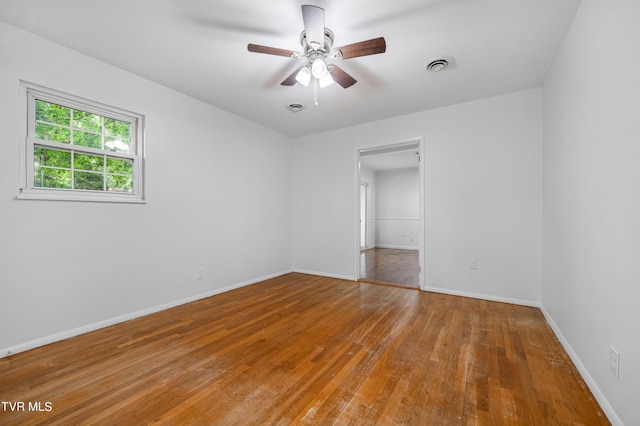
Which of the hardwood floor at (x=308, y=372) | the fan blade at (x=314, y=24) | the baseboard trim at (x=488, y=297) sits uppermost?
the fan blade at (x=314, y=24)

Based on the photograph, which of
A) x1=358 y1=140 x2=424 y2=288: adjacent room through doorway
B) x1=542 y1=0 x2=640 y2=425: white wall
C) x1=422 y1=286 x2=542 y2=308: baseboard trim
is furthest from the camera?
Answer: x1=358 y1=140 x2=424 y2=288: adjacent room through doorway

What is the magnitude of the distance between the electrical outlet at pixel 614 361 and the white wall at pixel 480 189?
6.42 ft

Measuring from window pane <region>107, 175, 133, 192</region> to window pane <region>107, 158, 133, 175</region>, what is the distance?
0.05m

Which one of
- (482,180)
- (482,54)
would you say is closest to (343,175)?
(482,180)

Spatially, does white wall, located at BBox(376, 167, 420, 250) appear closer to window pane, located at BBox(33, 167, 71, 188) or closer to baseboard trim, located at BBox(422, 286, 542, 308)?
baseboard trim, located at BBox(422, 286, 542, 308)

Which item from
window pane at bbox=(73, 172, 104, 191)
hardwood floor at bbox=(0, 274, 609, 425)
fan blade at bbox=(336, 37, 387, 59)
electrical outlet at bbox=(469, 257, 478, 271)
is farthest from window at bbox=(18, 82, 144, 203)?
electrical outlet at bbox=(469, 257, 478, 271)

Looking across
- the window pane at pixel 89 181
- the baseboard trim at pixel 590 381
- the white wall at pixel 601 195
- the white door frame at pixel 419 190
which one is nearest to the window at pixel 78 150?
the window pane at pixel 89 181

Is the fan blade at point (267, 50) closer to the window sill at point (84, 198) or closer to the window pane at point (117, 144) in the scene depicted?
the window pane at point (117, 144)

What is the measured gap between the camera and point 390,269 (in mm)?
5199

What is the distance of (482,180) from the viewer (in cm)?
340

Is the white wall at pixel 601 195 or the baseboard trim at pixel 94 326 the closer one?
the white wall at pixel 601 195

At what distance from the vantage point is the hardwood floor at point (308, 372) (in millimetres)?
1436

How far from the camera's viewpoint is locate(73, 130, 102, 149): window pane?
2496 millimetres

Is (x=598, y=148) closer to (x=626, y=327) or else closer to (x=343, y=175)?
(x=626, y=327)
